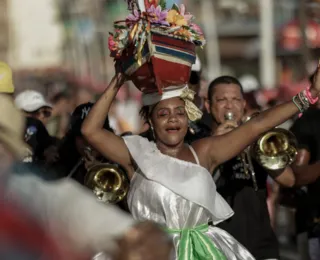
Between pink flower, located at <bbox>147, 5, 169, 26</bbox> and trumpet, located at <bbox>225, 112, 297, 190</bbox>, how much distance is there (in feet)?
4.40

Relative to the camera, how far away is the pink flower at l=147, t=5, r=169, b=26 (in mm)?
5945

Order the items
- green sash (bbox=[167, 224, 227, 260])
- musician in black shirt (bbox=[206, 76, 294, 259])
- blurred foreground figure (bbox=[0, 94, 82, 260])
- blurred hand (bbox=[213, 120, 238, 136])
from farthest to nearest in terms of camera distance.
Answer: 1. musician in black shirt (bbox=[206, 76, 294, 259])
2. blurred hand (bbox=[213, 120, 238, 136])
3. green sash (bbox=[167, 224, 227, 260])
4. blurred foreground figure (bbox=[0, 94, 82, 260])

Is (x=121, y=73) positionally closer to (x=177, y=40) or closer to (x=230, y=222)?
(x=177, y=40)

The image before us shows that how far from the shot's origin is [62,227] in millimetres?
2617

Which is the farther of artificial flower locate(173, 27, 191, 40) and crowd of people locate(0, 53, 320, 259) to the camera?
artificial flower locate(173, 27, 191, 40)

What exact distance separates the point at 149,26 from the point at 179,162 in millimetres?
809

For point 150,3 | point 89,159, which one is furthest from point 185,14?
point 89,159

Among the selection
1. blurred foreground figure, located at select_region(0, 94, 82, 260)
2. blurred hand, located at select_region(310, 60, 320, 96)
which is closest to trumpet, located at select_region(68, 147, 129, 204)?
blurred hand, located at select_region(310, 60, 320, 96)

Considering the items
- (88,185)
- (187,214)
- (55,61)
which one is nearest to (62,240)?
(187,214)

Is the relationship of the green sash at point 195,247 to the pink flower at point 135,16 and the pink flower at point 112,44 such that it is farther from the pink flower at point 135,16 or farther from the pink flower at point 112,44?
the pink flower at point 135,16

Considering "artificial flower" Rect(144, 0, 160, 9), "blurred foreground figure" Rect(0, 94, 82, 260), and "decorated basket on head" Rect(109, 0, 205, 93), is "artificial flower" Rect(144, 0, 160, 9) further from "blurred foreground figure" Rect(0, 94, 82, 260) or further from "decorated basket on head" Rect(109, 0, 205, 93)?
"blurred foreground figure" Rect(0, 94, 82, 260)

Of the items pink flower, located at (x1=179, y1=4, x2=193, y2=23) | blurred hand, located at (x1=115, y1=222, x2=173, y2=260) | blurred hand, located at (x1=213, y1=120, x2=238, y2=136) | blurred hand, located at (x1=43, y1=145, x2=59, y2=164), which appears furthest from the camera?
blurred hand, located at (x1=43, y1=145, x2=59, y2=164)

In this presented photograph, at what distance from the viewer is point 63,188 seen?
2711 millimetres

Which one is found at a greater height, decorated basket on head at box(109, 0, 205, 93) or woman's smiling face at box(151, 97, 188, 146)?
decorated basket on head at box(109, 0, 205, 93)
